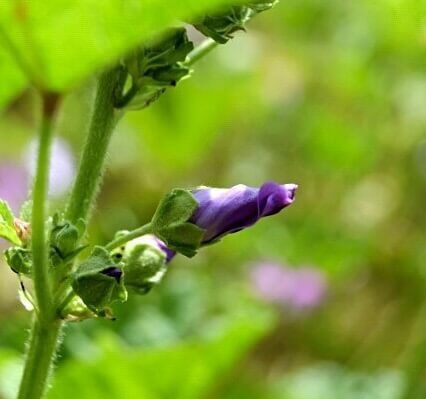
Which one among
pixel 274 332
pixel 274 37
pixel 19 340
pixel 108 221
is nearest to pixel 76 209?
pixel 19 340

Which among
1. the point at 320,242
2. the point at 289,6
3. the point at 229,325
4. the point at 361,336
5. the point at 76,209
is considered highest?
the point at 289,6

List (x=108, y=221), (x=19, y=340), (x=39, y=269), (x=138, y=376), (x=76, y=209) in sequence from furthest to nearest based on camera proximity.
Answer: (x=108, y=221) < (x=19, y=340) < (x=138, y=376) < (x=76, y=209) < (x=39, y=269)

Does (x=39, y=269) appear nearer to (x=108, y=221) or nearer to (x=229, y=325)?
(x=229, y=325)

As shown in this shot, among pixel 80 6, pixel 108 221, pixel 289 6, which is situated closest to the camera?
pixel 80 6

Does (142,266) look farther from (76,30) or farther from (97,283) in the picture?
(76,30)

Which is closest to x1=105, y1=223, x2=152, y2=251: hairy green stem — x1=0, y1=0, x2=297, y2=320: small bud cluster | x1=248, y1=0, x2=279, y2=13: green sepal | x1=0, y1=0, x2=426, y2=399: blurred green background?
x1=0, y1=0, x2=297, y2=320: small bud cluster

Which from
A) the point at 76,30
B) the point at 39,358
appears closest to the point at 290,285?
the point at 39,358

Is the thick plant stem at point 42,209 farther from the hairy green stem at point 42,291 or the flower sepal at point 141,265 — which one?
the flower sepal at point 141,265

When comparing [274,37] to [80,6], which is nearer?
[80,6]

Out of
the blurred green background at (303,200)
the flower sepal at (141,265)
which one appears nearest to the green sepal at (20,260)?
the flower sepal at (141,265)
